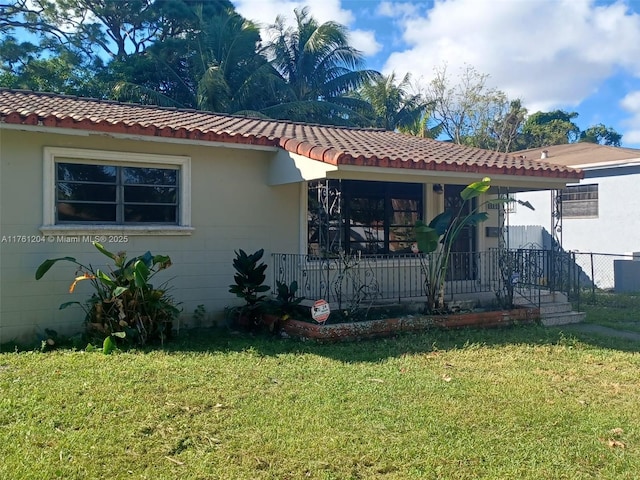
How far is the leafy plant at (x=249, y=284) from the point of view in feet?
26.8

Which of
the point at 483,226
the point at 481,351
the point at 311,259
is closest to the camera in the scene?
the point at 481,351

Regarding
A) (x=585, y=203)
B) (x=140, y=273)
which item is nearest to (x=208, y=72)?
(x=585, y=203)

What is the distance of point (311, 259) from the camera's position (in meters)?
9.45

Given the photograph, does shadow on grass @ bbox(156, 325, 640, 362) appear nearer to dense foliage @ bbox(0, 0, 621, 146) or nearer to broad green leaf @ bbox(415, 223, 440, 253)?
broad green leaf @ bbox(415, 223, 440, 253)

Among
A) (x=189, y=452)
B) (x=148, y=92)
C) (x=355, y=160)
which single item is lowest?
(x=189, y=452)

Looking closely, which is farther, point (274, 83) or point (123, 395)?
point (274, 83)

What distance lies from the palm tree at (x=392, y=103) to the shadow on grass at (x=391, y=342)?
64.9 feet

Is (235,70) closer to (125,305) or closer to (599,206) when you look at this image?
(599,206)

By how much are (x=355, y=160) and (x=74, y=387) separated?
173 inches

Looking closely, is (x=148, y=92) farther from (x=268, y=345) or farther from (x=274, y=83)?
(x=268, y=345)

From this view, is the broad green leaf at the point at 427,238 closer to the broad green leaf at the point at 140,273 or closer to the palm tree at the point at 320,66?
Result: the broad green leaf at the point at 140,273

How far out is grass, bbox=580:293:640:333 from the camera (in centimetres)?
959

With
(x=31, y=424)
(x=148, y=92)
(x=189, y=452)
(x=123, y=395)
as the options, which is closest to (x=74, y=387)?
(x=123, y=395)

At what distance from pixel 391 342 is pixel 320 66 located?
1930 centimetres
